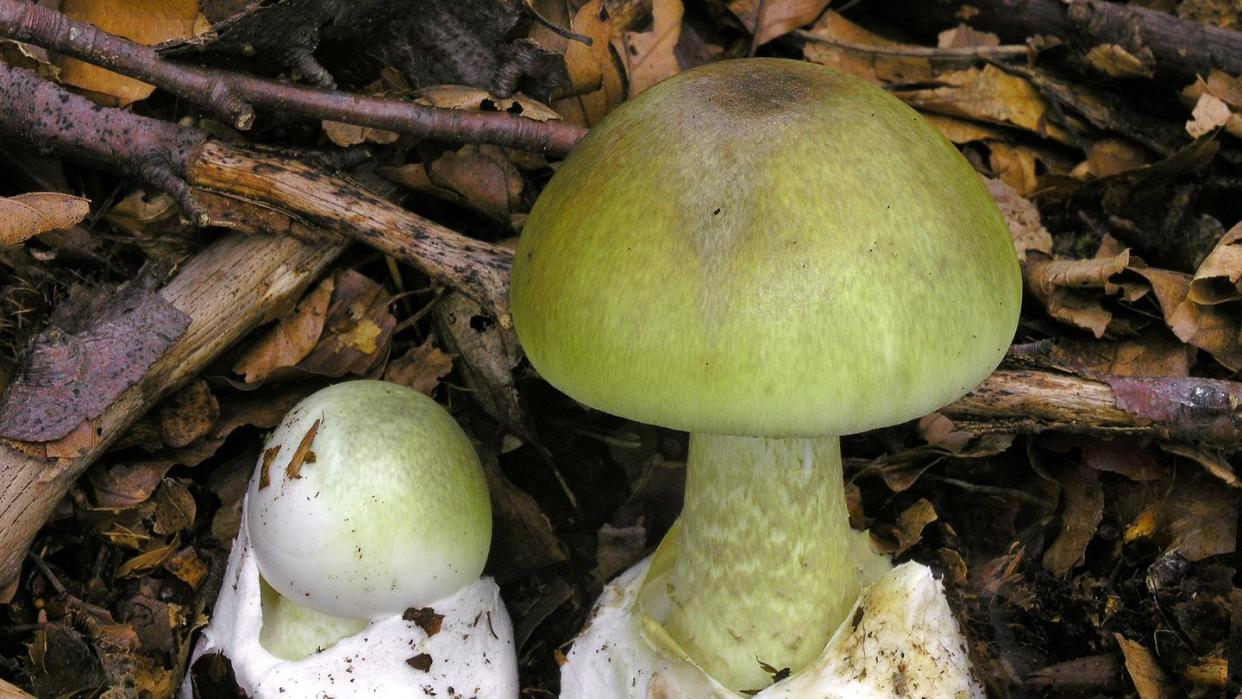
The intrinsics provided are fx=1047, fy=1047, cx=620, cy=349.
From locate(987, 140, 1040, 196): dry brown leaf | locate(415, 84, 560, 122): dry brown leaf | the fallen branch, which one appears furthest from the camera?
locate(987, 140, 1040, 196): dry brown leaf

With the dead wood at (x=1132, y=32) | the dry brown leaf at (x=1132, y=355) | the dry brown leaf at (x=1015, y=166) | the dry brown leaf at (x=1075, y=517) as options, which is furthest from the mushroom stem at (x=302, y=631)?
the dead wood at (x=1132, y=32)

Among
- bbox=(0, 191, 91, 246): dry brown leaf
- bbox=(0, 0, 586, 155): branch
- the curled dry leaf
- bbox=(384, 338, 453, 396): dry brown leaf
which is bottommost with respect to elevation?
bbox=(384, 338, 453, 396): dry brown leaf

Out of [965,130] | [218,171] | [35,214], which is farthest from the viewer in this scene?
[965,130]

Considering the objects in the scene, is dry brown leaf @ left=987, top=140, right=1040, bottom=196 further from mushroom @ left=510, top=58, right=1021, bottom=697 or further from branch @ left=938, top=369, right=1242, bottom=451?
mushroom @ left=510, top=58, right=1021, bottom=697

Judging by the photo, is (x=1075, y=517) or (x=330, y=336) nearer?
(x=1075, y=517)

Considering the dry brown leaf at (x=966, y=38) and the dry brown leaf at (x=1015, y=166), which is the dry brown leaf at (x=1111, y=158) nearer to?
the dry brown leaf at (x=1015, y=166)

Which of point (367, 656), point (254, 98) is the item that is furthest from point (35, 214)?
point (367, 656)

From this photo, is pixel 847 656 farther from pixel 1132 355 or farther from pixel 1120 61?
pixel 1120 61

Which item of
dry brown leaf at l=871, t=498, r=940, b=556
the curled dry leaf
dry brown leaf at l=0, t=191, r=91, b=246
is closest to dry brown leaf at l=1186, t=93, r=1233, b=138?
dry brown leaf at l=871, t=498, r=940, b=556

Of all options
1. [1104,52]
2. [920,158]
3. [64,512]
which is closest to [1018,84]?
[1104,52]
